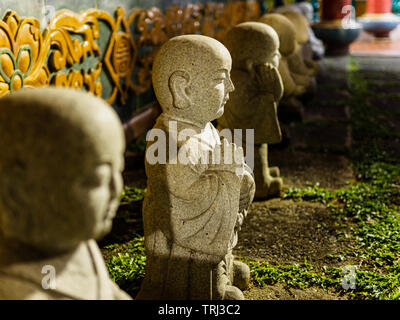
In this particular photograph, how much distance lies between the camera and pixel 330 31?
41.2 ft

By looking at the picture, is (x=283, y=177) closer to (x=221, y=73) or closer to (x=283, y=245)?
(x=283, y=245)

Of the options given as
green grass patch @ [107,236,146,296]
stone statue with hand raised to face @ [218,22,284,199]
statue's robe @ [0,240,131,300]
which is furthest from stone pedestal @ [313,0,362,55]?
statue's robe @ [0,240,131,300]

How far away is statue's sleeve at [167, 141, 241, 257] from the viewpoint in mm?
2168

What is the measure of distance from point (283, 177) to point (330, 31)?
9.12 meters

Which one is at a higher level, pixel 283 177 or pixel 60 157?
pixel 60 157

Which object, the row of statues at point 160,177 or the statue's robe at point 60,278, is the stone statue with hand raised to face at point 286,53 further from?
the statue's robe at point 60,278

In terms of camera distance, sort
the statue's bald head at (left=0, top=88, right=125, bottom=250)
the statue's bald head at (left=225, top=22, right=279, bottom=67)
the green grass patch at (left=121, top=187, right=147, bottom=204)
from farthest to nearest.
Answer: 1. the green grass patch at (left=121, top=187, right=147, bottom=204)
2. the statue's bald head at (left=225, top=22, right=279, bottom=67)
3. the statue's bald head at (left=0, top=88, right=125, bottom=250)

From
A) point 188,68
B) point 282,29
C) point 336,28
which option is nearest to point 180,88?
point 188,68

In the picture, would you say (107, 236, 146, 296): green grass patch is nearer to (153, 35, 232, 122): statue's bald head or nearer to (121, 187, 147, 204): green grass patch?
(121, 187, 147, 204): green grass patch

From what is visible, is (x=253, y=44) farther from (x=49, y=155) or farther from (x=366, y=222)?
(x=49, y=155)

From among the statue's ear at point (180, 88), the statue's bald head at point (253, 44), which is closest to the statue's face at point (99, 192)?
the statue's ear at point (180, 88)

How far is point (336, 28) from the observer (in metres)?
12.5

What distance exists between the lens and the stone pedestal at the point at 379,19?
1559 cm
